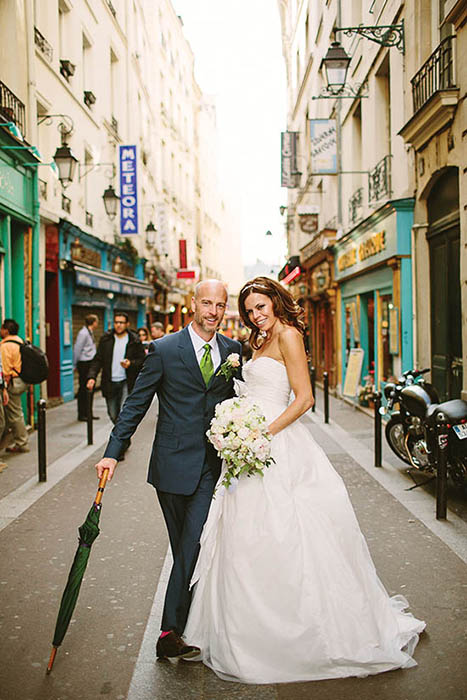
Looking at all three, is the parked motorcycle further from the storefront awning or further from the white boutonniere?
the storefront awning

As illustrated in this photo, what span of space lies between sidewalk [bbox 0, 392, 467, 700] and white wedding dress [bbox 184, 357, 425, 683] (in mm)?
114

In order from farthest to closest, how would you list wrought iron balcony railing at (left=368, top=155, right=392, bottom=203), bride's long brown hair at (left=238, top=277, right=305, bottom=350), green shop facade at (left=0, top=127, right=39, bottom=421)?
wrought iron balcony railing at (left=368, top=155, right=392, bottom=203) → green shop facade at (left=0, top=127, right=39, bottom=421) → bride's long brown hair at (left=238, top=277, right=305, bottom=350)

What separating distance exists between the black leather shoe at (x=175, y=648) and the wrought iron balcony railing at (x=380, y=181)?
1078 cm

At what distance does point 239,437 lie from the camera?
11.0ft

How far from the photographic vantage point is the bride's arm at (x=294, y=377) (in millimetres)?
3650

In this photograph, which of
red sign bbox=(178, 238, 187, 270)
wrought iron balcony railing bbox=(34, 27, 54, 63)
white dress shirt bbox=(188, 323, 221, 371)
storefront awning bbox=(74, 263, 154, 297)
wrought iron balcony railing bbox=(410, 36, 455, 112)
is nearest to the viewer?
white dress shirt bbox=(188, 323, 221, 371)

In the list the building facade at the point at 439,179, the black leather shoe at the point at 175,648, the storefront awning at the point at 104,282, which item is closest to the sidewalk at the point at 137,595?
the black leather shoe at the point at 175,648

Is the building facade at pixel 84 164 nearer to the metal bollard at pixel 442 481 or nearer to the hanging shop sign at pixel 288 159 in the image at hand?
the hanging shop sign at pixel 288 159

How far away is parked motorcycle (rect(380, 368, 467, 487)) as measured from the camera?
255 inches

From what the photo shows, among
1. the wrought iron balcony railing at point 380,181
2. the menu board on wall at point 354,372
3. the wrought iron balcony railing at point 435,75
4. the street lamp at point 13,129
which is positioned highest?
the wrought iron balcony railing at point 435,75

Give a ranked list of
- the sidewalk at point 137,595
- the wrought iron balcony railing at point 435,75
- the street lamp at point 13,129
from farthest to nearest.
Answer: the street lamp at point 13,129 → the wrought iron balcony railing at point 435,75 → the sidewalk at point 137,595

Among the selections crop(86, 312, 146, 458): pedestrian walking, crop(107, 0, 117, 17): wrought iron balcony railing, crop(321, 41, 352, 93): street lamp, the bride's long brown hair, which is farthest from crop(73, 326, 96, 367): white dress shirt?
crop(107, 0, 117, 17): wrought iron balcony railing

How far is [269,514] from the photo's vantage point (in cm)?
350

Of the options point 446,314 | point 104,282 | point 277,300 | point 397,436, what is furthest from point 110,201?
point 277,300
